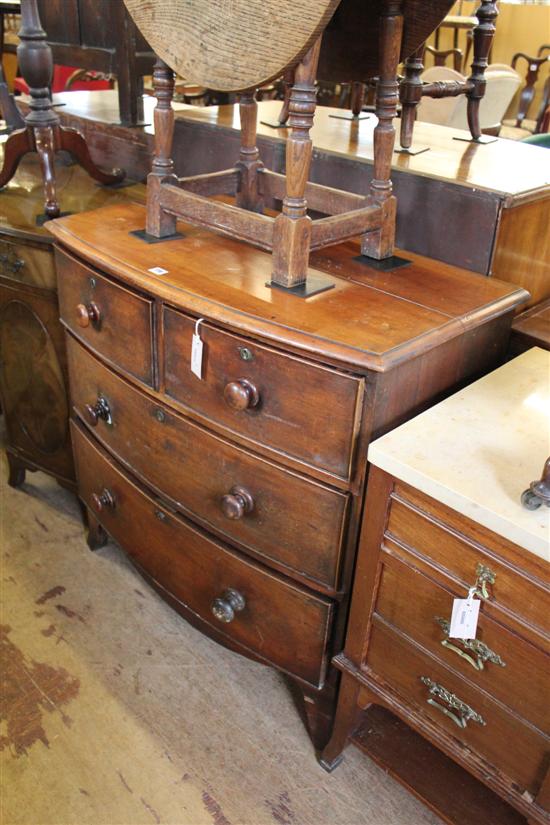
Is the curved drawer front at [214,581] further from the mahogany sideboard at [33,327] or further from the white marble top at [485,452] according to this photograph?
the white marble top at [485,452]

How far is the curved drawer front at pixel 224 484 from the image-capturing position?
53.1 inches

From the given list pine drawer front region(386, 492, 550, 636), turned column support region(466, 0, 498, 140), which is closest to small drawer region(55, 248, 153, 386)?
pine drawer front region(386, 492, 550, 636)

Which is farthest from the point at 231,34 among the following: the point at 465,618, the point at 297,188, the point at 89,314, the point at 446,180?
the point at 465,618

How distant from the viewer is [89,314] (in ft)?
5.37

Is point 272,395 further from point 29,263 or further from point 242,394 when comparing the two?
point 29,263

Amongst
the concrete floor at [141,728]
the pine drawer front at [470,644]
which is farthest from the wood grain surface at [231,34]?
the concrete floor at [141,728]

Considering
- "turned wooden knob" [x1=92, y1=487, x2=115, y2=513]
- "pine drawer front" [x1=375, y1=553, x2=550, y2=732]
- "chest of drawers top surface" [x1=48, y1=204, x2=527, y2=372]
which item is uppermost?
"chest of drawers top surface" [x1=48, y1=204, x2=527, y2=372]

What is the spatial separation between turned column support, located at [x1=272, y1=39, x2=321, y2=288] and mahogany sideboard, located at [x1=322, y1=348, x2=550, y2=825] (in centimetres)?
38

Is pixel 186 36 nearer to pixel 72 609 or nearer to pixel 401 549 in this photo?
pixel 401 549

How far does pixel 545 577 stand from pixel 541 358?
1.93 ft

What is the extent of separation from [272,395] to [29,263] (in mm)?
971

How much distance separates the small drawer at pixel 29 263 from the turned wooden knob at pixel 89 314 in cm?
31

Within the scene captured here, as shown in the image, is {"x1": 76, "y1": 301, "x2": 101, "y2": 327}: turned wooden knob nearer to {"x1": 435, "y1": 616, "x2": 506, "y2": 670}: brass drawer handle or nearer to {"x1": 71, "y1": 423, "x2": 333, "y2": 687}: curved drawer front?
{"x1": 71, "y1": 423, "x2": 333, "y2": 687}: curved drawer front

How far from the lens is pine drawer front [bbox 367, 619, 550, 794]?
1163 mm
